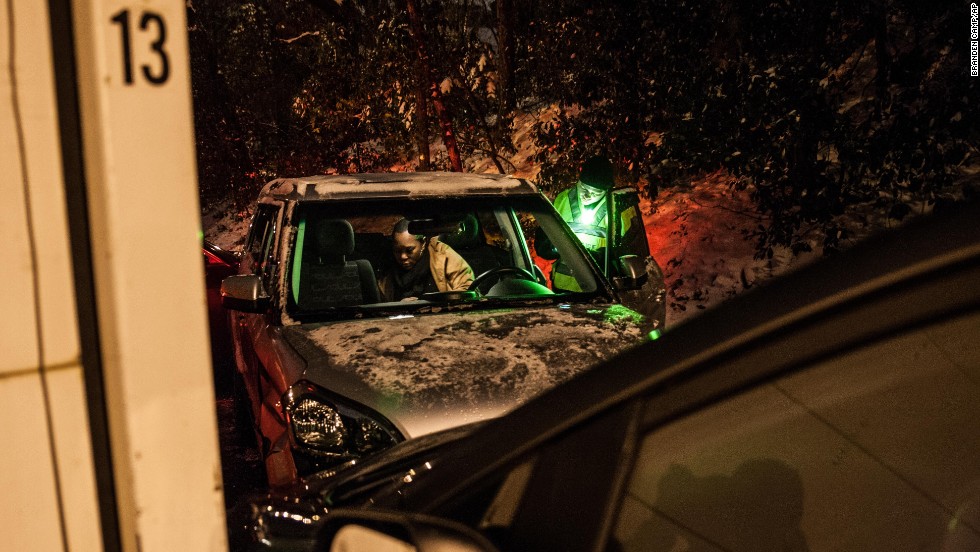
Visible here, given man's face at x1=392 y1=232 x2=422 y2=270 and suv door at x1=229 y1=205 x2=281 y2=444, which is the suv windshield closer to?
man's face at x1=392 y1=232 x2=422 y2=270

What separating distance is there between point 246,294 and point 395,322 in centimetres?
77

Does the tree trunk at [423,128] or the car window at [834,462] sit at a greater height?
the tree trunk at [423,128]

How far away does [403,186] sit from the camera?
15.1ft

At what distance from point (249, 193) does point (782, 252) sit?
43.5 feet

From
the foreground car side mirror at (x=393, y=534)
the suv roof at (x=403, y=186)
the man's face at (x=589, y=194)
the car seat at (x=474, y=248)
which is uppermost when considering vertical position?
the suv roof at (x=403, y=186)

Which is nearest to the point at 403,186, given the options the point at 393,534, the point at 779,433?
the point at 393,534

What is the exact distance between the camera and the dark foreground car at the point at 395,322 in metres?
3.33

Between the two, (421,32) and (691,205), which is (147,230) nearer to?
(421,32)

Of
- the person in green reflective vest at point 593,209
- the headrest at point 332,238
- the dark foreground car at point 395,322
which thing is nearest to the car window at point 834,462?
the dark foreground car at point 395,322

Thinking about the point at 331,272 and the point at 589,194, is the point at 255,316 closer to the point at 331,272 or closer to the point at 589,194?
the point at 331,272

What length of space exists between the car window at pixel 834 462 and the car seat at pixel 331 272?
312cm

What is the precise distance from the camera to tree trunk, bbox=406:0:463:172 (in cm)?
1166

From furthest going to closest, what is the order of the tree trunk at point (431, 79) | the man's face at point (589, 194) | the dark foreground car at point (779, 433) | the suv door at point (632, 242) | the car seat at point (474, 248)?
the tree trunk at point (431, 79)
the man's face at point (589, 194)
the suv door at point (632, 242)
the car seat at point (474, 248)
the dark foreground car at point (779, 433)

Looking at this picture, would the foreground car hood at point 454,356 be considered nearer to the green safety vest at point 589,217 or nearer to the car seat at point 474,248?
the car seat at point 474,248
